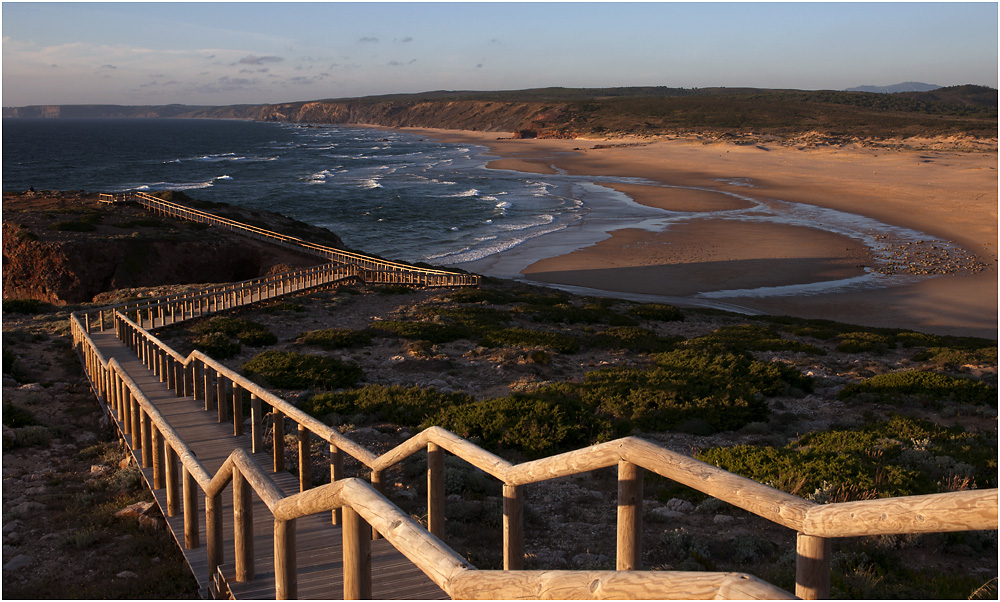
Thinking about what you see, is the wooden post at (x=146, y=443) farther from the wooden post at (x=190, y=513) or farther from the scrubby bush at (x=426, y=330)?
the scrubby bush at (x=426, y=330)

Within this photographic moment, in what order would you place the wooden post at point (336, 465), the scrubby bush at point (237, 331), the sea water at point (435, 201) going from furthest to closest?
the sea water at point (435, 201) → the scrubby bush at point (237, 331) → the wooden post at point (336, 465)

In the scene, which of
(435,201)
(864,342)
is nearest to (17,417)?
(864,342)

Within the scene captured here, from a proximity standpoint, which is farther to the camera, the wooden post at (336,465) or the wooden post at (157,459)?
the wooden post at (157,459)

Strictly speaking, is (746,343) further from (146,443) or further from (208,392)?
(146,443)

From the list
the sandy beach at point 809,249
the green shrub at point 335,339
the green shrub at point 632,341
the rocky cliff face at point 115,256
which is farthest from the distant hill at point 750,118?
the green shrub at point 335,339

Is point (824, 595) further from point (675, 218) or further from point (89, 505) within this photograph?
point (675, 218)

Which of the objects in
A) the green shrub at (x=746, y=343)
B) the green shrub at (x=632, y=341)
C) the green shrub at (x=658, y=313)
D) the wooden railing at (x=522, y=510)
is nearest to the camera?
the wooden railing at (x=522, y=510)

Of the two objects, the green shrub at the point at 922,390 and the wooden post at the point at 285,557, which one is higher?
the wooden post at the point at 285,557

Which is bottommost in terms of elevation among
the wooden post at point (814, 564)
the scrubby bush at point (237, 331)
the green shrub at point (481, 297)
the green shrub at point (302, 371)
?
the green shrub at point (481, 297)
